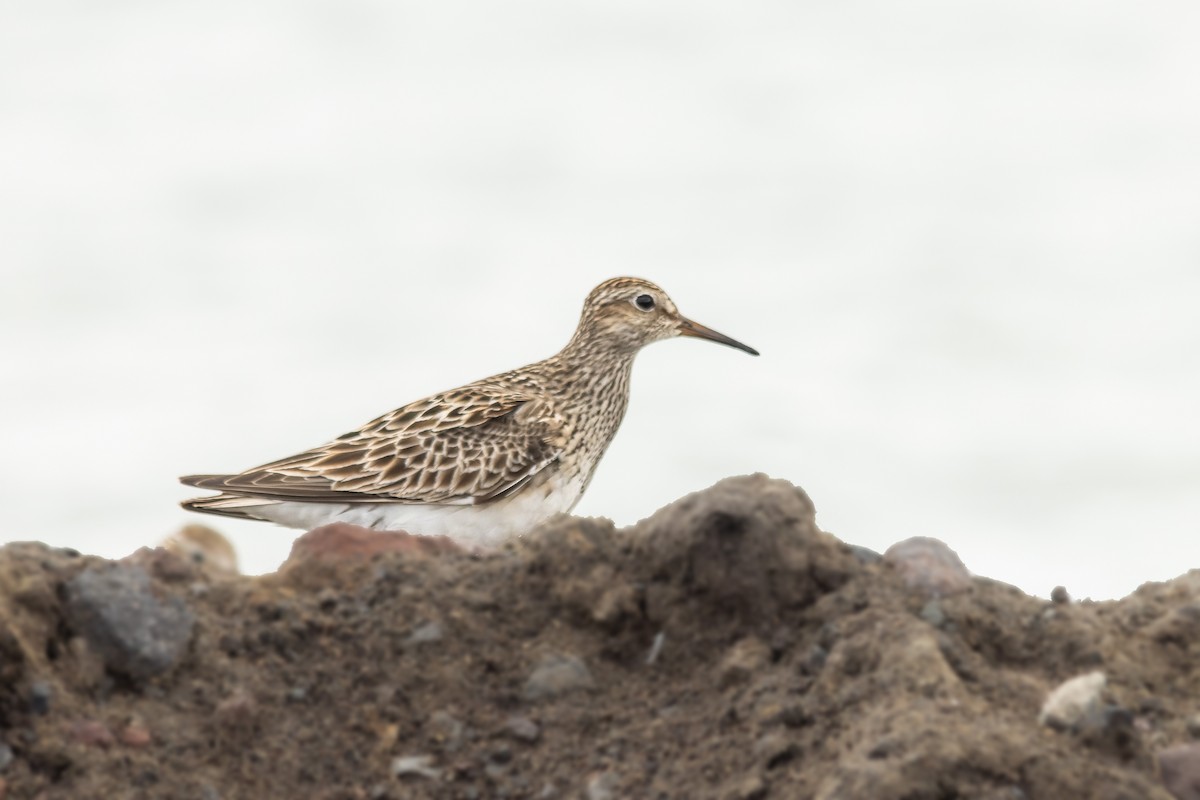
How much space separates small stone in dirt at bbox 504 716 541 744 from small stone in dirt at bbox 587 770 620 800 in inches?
13.6

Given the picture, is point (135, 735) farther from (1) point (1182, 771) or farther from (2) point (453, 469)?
(2) point (453, 469)

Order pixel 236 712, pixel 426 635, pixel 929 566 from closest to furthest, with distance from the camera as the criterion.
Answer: pixel 236 712 → pixel 426 635 → pixel 929 566

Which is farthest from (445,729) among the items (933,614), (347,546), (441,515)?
(441,515)

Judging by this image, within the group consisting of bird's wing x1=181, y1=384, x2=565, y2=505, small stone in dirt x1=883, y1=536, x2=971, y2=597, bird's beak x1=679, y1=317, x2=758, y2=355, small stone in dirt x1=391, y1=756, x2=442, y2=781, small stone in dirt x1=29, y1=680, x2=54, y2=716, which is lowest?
small stone in dirt x1=391, y1=756, x2=442, y2=781

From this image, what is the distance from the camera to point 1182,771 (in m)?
6.24

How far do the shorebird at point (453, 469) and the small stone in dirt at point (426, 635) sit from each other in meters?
5.28

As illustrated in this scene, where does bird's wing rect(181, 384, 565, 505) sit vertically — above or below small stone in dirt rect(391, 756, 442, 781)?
above

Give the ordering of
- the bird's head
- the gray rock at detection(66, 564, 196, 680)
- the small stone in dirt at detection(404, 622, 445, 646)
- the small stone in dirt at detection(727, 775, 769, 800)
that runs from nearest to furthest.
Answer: the small stone in dirt at detection(727, 775, 769, 800)
the gray rock at detection(66, 564, 196, 680)
the small stone in dirt at detection(404, 622, 445, 646)
the bird's head

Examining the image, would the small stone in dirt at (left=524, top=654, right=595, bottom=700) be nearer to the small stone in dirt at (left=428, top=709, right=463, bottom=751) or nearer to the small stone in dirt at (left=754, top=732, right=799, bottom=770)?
the small stone in dirt at (left=428, top=709, right=463, bottom=751)

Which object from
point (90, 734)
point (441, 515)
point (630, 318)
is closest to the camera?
point (90, 734)

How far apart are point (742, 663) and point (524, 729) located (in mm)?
880

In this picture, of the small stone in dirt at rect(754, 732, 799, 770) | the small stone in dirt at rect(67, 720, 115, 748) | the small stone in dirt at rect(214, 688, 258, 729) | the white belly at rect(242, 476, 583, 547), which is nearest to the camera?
the small stone in dirt at rect(754, 732, 799, 770)

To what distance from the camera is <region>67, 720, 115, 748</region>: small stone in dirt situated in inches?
258

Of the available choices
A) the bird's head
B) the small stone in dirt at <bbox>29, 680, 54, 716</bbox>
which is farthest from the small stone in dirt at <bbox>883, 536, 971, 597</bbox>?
the bird's head
